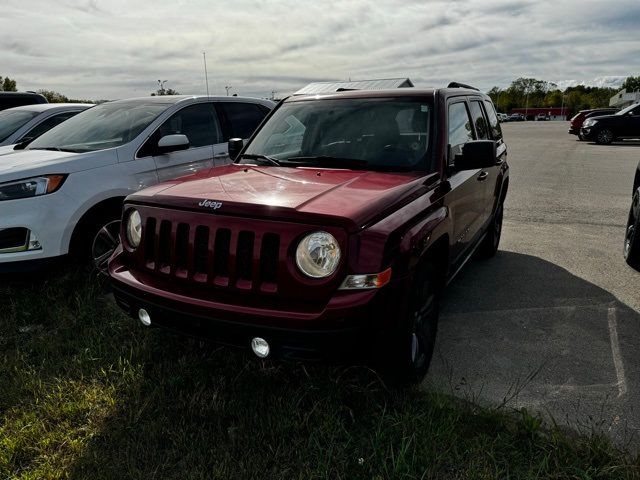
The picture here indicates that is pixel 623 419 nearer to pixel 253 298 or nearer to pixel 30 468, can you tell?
pixel 253 298

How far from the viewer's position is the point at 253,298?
246 cm

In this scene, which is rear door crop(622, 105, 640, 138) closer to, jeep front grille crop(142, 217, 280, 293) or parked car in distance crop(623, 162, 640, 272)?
parked car in distance crop(623, 162, 640, 272)

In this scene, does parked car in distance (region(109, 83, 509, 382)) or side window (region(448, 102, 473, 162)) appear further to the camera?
side window (region(448, 102, 473, 162))

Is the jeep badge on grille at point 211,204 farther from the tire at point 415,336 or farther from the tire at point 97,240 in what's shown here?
the tire at point 97,240

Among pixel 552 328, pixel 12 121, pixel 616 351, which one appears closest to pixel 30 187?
pixel 552 328

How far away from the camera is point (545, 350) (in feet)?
11.6

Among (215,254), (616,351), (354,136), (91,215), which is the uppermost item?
(354,136)

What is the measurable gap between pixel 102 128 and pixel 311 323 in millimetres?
4006

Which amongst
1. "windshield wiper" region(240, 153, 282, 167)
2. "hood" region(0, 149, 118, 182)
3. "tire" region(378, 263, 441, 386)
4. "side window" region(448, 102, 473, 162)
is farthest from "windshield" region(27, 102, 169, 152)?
"tire" region(378, 263, 441, 386)

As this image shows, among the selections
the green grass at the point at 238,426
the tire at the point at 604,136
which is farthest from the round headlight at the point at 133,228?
the tire at the point at 604,136

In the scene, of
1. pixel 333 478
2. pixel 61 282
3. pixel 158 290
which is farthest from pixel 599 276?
pixel 61 282

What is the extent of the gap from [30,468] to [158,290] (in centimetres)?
102

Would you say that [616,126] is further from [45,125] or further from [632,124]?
[45,125]

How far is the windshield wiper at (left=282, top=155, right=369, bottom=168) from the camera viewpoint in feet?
11.2
